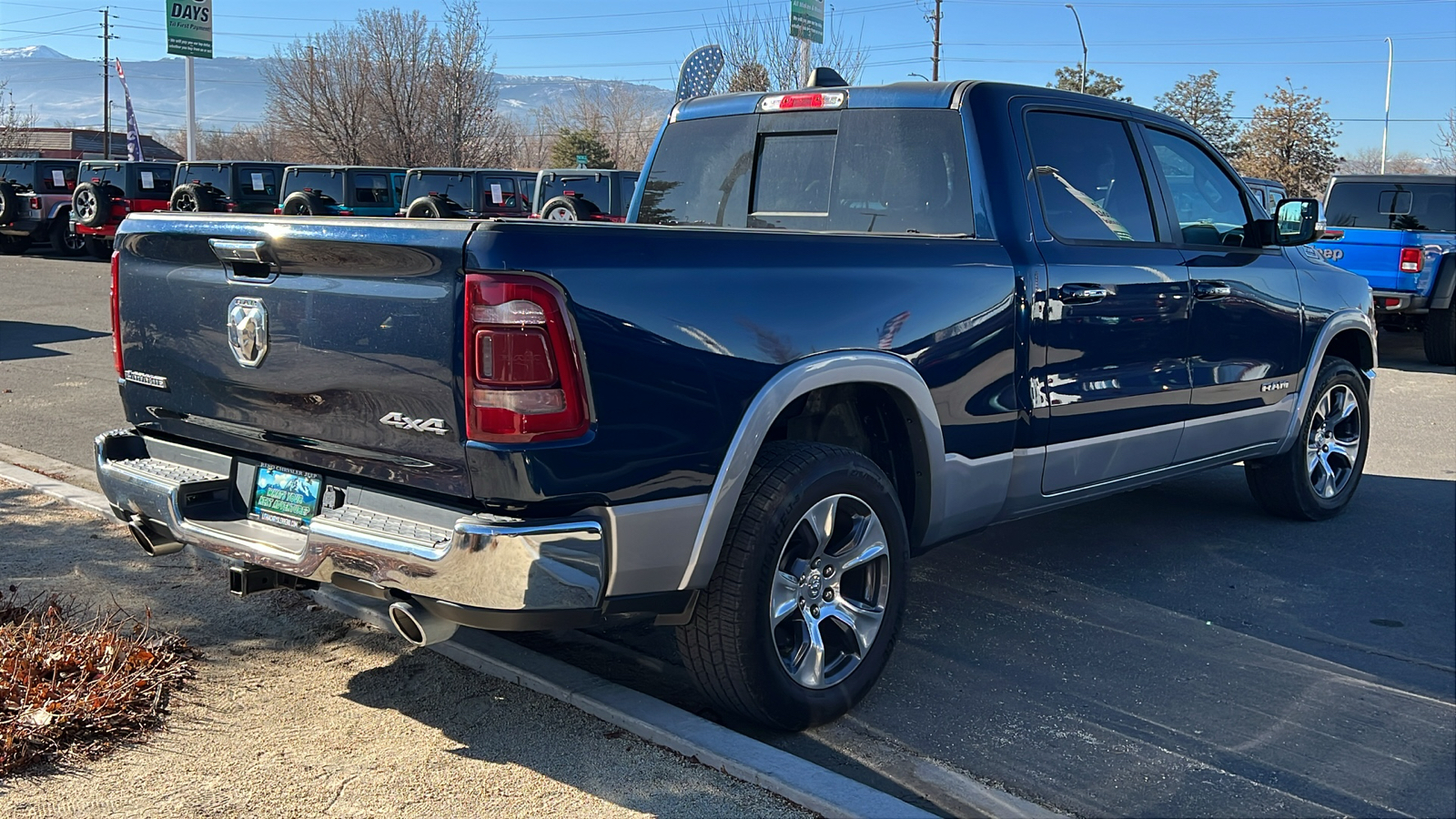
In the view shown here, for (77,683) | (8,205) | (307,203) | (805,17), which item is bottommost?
(77,683)

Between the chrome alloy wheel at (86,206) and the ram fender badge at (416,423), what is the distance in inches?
955

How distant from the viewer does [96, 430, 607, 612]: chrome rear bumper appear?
116 inches

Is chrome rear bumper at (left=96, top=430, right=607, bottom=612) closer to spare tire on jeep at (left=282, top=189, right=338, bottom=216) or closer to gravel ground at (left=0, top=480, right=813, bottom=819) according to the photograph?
gravel ground at (left=0, top=480, right=813, bottom=819)

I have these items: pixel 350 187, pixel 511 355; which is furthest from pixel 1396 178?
pixel 350 187

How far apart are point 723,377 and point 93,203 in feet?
80.8

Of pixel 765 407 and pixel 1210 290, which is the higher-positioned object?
pixel 1210 290

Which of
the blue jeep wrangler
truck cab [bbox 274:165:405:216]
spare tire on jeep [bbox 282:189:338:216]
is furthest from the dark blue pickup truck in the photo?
truck cab [bbox 274:165:405:216]

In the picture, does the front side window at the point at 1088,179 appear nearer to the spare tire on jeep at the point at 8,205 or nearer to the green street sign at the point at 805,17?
the green street sign at the point at 805,17

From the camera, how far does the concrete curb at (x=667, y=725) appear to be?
10.2ft

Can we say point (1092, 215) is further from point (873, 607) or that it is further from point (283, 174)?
point (283, 174)

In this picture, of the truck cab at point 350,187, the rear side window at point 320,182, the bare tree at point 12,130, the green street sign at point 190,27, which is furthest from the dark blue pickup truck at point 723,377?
the bare tree at point 12,130

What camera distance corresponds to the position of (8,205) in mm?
25562

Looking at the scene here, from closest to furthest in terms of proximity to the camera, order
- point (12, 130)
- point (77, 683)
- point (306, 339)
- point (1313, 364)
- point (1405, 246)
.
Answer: point (306, 339) < point (77, 683) < point (1313, 364) < point (1405, 246) < point (12, 130)

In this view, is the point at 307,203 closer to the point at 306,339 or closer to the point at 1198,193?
the point at 1198,193
